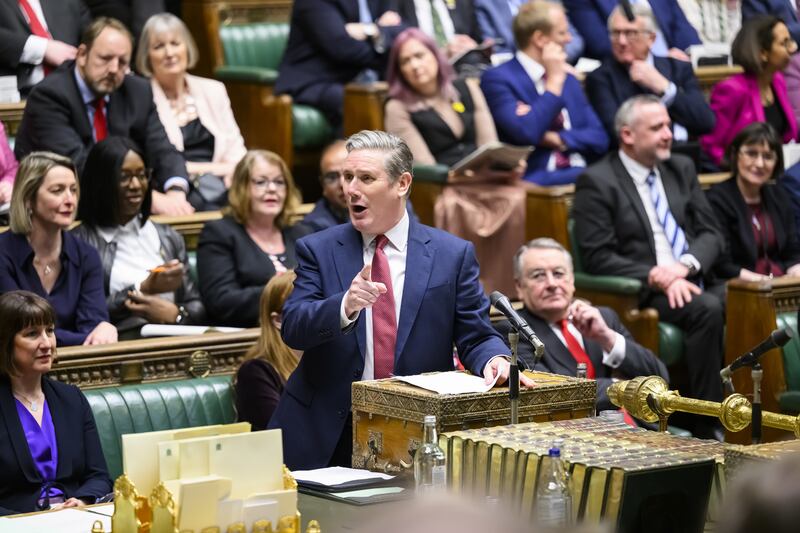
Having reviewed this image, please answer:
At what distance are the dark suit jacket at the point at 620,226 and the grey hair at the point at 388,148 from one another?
8.37 ft

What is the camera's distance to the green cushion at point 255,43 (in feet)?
23.9

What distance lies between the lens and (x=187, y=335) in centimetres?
443

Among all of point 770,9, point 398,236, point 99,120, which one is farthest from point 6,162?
point 770,9

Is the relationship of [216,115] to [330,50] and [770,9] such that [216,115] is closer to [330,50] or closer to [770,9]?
[330,50]

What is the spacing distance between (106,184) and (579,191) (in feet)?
6.50

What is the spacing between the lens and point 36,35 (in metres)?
6.07

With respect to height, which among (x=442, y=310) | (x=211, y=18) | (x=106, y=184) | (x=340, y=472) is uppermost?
(x=211, y=18)

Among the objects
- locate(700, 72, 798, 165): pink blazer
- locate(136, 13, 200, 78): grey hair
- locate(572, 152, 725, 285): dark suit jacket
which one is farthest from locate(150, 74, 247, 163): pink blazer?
locate(700, 72, 798, 165): pink blazer

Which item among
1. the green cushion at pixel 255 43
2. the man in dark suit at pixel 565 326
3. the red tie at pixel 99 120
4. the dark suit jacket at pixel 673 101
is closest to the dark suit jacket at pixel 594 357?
the man in dark suit at pixel 565 326

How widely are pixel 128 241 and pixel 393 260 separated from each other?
6.25ft

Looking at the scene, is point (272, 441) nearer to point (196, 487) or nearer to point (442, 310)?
point (196, 487)

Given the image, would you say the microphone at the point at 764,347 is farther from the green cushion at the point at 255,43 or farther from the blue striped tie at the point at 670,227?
the green cushion at the point at 255,43

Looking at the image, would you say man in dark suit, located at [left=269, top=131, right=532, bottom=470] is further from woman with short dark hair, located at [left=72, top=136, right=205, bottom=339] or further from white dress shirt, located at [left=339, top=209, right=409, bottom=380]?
woman with short dark hair, located at [left=72, top=136, right=205, bottom=339]

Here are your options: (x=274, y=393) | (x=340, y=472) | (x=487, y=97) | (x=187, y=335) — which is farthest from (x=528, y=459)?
(x=487, y=97)
